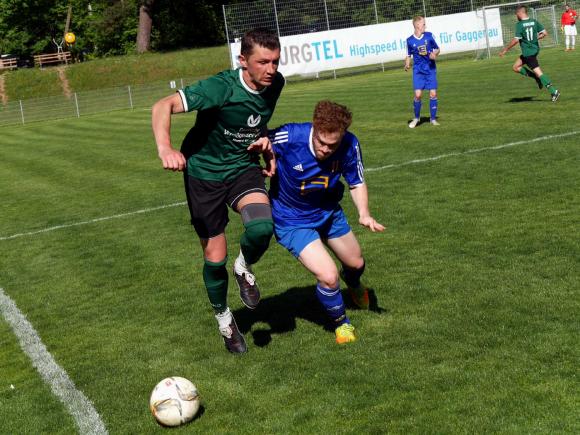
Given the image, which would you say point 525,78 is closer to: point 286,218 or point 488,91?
point 488,91

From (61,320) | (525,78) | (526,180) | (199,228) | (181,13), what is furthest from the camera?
(181,13)

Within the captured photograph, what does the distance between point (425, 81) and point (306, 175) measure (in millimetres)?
12333

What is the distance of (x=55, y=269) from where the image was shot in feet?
30.5

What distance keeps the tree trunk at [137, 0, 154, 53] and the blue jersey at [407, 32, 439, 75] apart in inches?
1780

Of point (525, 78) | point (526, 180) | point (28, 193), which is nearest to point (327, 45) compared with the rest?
point (525, 78)

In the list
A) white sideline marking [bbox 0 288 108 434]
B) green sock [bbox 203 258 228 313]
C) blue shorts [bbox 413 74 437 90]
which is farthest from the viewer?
blue shorts [bbox 413 74 437 90]

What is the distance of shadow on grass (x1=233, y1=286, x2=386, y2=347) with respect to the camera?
637 cm

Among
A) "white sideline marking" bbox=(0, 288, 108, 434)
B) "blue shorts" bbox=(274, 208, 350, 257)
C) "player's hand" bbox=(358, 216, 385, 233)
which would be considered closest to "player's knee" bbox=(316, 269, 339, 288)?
"blue shorts" bbox=(274, 208, 350, 257)

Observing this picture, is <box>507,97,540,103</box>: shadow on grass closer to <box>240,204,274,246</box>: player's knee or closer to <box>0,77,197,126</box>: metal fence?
<box>240,204,274,246</box>: player's knee

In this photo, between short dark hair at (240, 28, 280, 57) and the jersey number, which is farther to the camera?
the jersey number

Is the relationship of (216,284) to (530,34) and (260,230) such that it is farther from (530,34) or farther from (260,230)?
(530,34)

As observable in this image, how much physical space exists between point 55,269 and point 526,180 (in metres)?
5.93

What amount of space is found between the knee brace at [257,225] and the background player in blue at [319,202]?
0.22m

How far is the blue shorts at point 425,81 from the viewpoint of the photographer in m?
17.6
